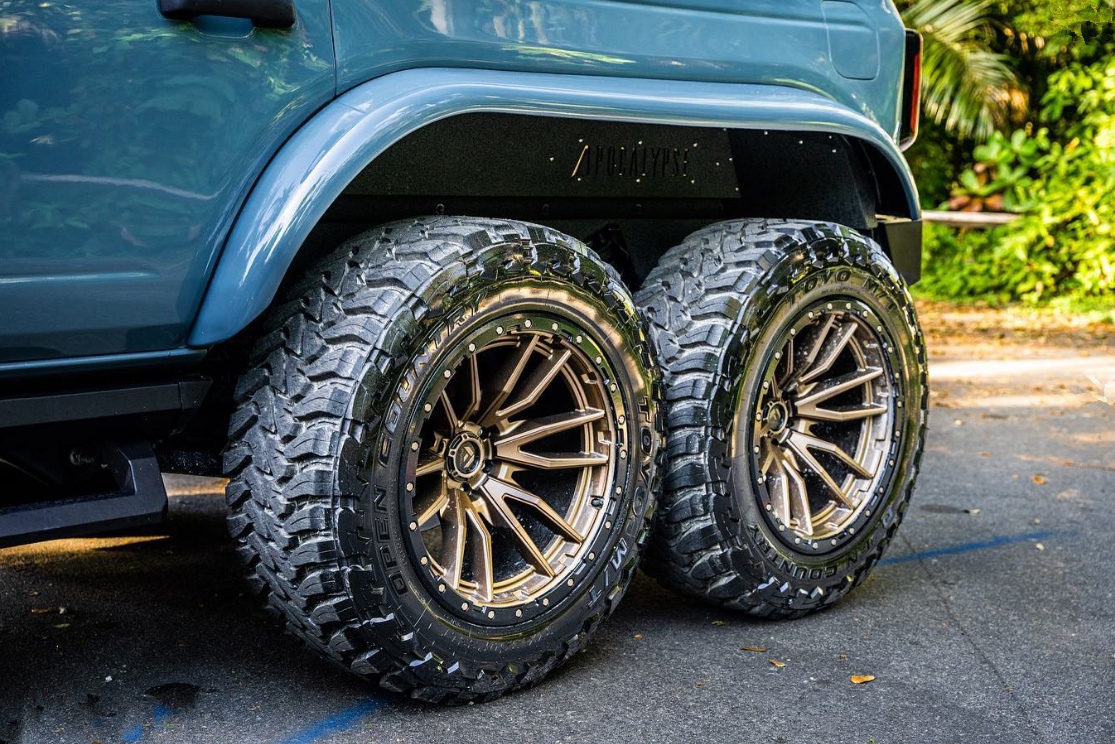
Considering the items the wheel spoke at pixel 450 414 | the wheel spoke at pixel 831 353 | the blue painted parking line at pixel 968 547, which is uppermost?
the wheel spoke at pixel 450 414

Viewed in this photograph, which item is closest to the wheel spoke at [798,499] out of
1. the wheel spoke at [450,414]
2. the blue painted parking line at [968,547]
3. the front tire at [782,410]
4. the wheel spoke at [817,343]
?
the front tire at [782,410]

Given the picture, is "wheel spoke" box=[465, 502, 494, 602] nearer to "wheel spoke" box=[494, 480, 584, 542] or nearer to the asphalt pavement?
"wheel spoke" box=[494, 480, 584, 542]

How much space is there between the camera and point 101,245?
2.12 metres

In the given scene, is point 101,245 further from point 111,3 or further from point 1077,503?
point 1077,503

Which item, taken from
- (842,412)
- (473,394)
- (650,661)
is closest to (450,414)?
(473,394)

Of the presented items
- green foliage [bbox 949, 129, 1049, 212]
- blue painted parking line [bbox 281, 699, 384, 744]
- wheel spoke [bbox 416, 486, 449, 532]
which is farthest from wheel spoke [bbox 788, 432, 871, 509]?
green foliage [bbox 949, 129, 1049, 212]

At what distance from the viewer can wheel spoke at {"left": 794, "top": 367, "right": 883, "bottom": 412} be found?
3209 mm

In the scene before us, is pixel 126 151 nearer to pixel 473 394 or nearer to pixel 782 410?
pixel 473 394

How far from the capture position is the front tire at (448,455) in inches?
90.8

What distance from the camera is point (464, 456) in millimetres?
2635

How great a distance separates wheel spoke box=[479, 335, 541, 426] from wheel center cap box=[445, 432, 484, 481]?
0.19 feet

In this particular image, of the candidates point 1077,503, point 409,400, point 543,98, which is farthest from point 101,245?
point 1077,503

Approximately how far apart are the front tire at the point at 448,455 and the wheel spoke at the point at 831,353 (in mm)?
593

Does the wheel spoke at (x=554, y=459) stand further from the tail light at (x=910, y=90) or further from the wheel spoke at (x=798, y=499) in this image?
the tail light at (x=910, y=90)
